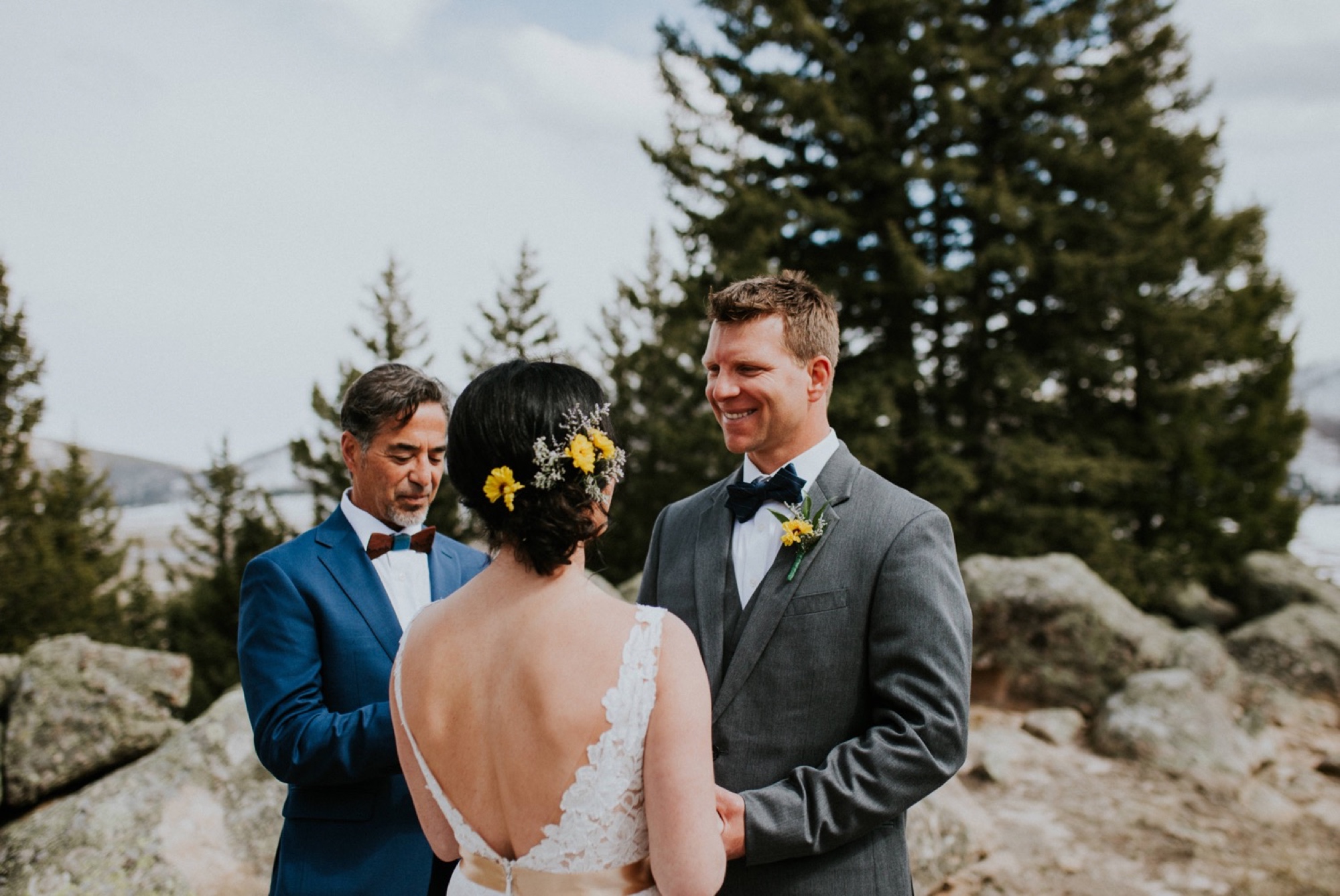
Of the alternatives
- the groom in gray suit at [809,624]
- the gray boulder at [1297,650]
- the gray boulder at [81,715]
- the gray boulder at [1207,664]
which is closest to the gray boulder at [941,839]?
the groom in gray suit at [809,624]

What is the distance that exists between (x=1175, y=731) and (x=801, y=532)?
6975mm

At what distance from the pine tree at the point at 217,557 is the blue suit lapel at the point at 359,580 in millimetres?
17077

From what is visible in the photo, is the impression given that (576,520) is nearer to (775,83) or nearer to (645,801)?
(645,801)

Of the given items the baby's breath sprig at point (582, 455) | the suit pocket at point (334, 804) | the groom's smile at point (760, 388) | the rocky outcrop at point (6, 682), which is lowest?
the rocky outcrop at point (6, 682)

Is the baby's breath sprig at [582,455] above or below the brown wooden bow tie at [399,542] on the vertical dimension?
above

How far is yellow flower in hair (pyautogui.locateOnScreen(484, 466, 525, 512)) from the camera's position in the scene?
149 centimetres

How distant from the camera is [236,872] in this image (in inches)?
175

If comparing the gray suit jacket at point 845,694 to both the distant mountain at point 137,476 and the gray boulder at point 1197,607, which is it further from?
the distant mountain at point 137,476

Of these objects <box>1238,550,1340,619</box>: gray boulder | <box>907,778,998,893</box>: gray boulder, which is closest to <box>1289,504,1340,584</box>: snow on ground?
<box>1238,550,1340,619</box>: gray boulder

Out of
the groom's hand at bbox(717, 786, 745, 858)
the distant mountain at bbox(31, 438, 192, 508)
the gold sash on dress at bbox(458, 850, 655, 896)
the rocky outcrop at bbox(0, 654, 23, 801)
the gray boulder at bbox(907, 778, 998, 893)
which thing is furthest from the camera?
the distant mountain at bbox(31, 438, 192, 508)

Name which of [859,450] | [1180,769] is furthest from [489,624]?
[859,450]

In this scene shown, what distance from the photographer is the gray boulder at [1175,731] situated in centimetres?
709

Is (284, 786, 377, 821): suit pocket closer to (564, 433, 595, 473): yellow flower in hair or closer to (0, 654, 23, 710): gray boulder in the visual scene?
(564, 433, 595, 473): yellow flower in hair

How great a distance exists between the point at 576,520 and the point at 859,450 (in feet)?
44.7
